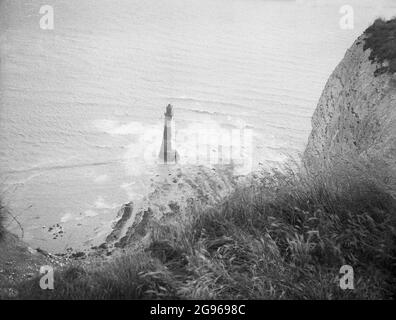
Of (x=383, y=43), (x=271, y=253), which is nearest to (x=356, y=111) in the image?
(x=383, y=43)

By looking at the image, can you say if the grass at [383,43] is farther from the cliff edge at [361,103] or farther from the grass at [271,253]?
the grass at [271,253]

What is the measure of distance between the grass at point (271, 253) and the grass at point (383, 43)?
30.9 feet

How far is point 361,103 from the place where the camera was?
13656 mm

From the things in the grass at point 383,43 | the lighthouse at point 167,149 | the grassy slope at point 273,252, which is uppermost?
the grass at point 383,43

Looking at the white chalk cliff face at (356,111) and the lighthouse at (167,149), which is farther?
the lighthouse at (167,149)

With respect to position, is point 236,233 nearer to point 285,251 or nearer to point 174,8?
point 285,251

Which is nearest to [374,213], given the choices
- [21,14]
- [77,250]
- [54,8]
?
[77,250]

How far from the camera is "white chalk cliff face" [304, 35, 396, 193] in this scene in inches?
423

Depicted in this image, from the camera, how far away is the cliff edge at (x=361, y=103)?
37.0 feet

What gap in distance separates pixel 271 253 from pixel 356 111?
35.1 feet

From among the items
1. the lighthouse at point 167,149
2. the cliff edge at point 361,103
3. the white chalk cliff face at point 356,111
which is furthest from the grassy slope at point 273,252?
the lighthouse at point 167,149

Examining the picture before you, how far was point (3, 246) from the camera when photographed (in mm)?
10938
